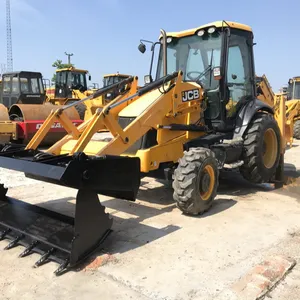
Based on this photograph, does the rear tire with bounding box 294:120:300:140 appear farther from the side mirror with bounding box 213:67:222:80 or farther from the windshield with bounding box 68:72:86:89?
the windshield with bounding box 68:72:86:89

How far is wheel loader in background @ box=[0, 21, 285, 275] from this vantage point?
3.88 m

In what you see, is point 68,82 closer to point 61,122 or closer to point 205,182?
point 61,122

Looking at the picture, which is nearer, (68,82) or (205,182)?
(205,182)

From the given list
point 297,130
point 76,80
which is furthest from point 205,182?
point 76,80

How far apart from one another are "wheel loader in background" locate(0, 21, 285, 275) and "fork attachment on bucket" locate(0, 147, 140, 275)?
0.03 ft

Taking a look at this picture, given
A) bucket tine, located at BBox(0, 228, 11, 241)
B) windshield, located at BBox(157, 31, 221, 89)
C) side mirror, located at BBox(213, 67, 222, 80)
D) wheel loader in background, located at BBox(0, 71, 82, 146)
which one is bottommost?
bucket tine, located at BBox(0, 228, 11, 241)

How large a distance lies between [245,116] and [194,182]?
2097 millimetres

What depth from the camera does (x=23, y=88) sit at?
47.0 ft

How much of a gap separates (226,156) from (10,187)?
12.9 ft

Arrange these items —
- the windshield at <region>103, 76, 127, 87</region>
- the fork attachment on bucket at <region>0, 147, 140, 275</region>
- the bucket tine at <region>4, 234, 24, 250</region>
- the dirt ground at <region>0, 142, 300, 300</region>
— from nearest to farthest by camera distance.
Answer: the dirt ground at <region>0, 142, 300, 300</region> < the fork attachment on bucket at <region>0, 147, 140, 275</region> < the bucket tine at <region>4, 234, 24, 250</region> < the windshield at <region>103, 76, 127, 87</region>

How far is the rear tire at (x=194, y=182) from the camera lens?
4977mm

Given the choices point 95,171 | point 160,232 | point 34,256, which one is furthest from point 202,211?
point 34,256

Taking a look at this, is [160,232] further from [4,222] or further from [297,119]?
[297,119]

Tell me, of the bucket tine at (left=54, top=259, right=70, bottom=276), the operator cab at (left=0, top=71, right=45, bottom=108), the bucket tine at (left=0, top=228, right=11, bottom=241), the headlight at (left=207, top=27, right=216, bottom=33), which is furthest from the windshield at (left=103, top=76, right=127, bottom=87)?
the bucket tine at (left=54, top=259, right=70, bottom=276)
